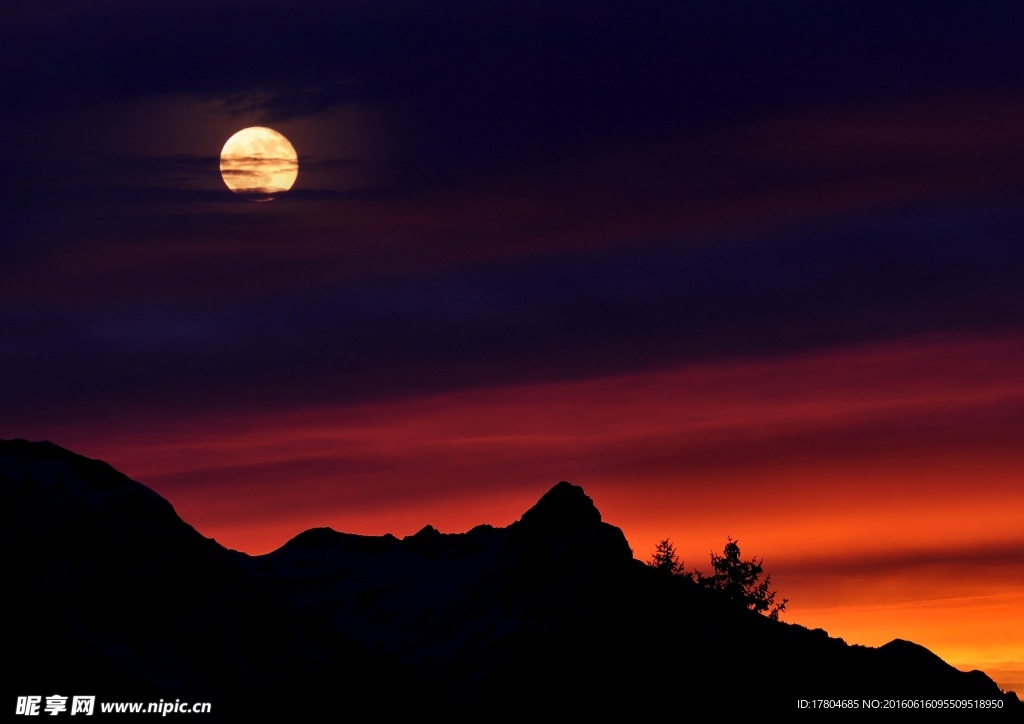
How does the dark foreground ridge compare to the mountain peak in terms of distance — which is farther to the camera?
the mountain peak

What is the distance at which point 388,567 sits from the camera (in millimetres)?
158750

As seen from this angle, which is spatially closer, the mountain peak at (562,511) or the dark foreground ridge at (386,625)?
the dark foreground ridge at (386,625)

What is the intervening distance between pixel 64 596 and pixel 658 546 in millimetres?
99157

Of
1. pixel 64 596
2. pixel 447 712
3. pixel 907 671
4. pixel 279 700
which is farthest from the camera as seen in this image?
pixel 907 671

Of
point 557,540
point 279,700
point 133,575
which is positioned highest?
point 557,540

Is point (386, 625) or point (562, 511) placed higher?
point (562, 511)

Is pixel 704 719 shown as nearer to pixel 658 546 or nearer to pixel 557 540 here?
pixel 557 540

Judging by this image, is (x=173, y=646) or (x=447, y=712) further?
(x=447, y=712)

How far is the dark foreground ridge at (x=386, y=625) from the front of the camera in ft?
339

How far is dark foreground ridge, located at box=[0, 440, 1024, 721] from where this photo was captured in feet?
339

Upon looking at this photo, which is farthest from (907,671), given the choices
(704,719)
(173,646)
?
(173,646)

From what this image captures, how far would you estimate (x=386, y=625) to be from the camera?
14525 cm

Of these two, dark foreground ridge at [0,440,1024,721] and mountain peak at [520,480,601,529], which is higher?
mountain peak at [520,480,601,529]

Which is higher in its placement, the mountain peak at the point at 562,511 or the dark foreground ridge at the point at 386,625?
the mountain peak at the point at 562,511
